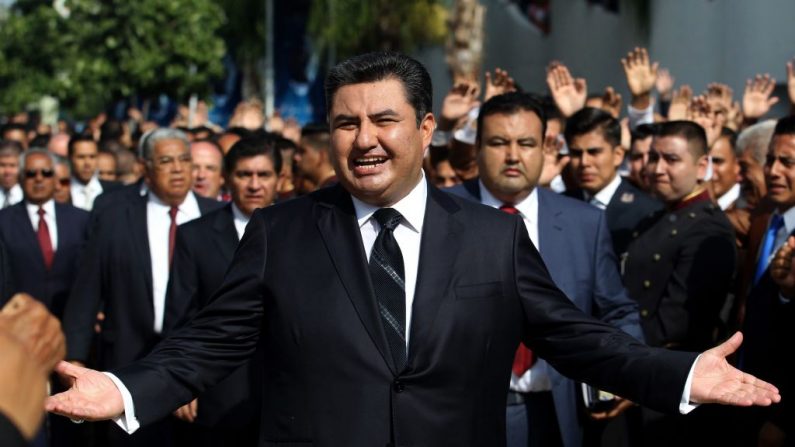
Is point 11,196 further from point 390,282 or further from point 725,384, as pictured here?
point 725,384

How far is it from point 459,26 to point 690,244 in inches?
909

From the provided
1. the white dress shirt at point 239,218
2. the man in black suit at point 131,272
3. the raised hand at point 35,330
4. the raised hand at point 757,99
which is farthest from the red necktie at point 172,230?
the raised hand at point 35,330

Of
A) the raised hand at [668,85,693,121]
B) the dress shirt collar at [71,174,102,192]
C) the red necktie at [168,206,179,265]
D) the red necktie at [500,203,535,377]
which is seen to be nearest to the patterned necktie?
the red necktie at [500,203,535,377]

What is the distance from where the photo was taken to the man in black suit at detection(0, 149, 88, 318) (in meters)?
10.0

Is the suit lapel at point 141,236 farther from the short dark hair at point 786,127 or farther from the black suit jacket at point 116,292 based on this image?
the short dark hair at point 786,127

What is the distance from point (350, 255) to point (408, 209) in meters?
0.28

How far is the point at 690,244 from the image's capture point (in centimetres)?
763

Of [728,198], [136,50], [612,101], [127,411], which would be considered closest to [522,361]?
[127,411]

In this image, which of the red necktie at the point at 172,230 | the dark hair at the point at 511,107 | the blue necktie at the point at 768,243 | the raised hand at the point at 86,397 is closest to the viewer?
the raised hand at the point at 86,397

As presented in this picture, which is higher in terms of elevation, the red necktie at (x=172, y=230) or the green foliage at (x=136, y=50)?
the green foliage at (x=136, y=50)

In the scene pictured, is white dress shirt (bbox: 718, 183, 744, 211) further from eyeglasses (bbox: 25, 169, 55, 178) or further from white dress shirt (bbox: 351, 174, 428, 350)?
eyeglasses (bbox: 25, 169, 55, 178)

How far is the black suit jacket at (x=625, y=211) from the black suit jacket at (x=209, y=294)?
243 cm

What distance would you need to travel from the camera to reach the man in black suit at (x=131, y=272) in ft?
26.5

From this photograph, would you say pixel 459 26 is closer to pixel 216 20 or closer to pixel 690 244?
pixel 216 20
